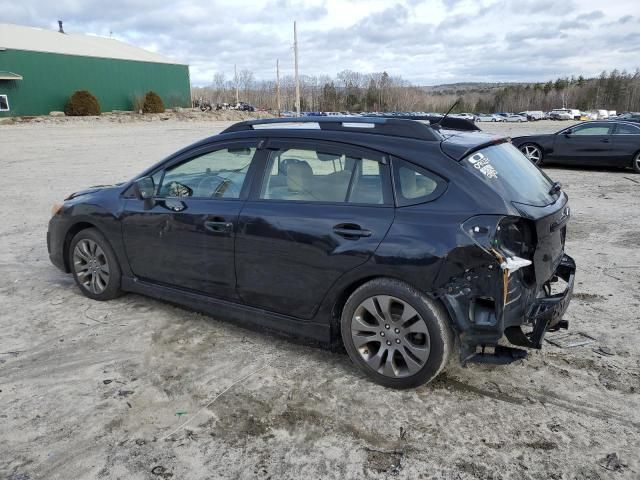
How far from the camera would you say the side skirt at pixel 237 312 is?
364 cm

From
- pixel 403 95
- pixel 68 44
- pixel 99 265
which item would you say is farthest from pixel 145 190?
pixel 403 95

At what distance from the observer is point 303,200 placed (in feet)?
11.9

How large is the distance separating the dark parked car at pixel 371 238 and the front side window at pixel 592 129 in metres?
11.6

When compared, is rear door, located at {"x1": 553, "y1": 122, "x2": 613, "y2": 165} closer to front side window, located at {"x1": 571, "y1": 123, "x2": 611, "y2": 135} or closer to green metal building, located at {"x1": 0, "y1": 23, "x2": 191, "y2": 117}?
front side window, located at {"x1": 571, "y1": 123, "x2": 611, "y2": 135}

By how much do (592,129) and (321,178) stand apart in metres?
12.8

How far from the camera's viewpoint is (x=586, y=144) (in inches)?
543

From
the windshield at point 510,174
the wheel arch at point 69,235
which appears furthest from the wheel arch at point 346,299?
the wheel arch at point 69,235

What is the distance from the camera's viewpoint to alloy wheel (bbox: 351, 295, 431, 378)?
126 inches

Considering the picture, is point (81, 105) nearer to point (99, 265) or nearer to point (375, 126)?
point (99, 265)

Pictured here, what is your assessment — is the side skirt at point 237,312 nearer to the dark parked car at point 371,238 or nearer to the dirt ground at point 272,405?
the dark parked car at point 371,238

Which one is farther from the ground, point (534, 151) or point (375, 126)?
point (375, 126)

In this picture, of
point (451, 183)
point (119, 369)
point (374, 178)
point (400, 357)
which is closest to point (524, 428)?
point (400, 357)

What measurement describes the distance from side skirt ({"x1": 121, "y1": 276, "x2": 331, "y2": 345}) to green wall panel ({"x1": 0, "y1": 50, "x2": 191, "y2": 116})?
46.6m

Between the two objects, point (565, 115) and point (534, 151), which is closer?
point (534, 151)
